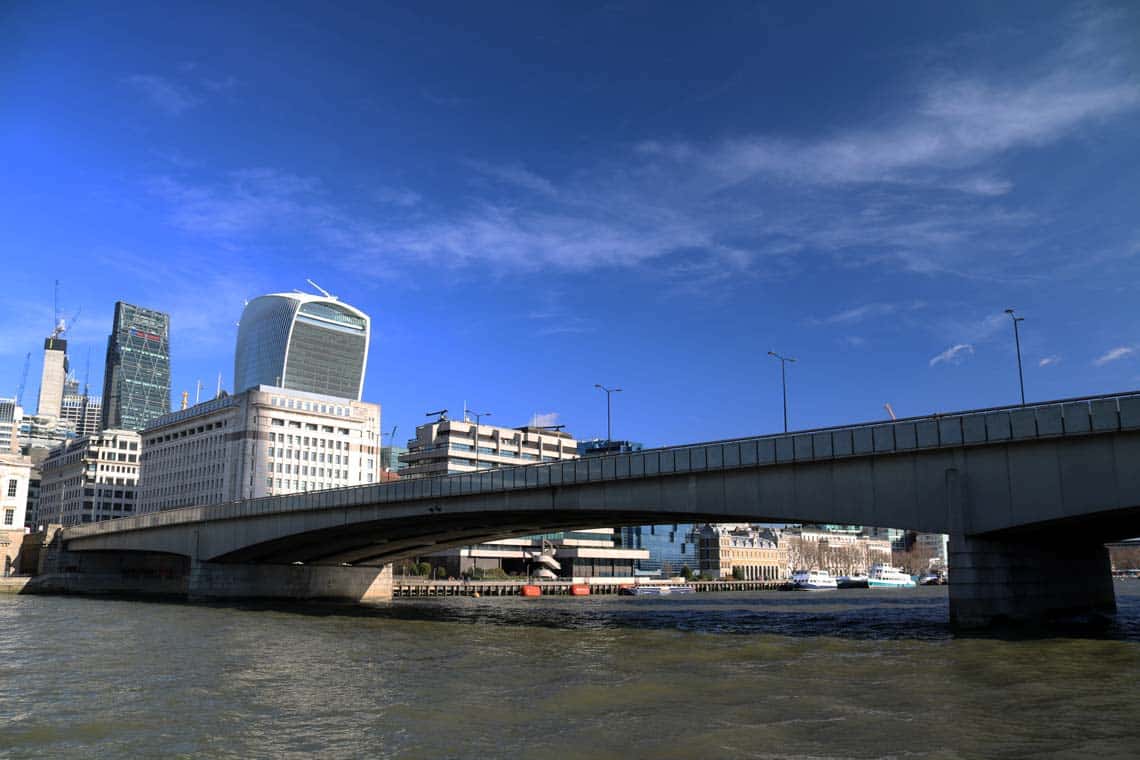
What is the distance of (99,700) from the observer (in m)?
26.6

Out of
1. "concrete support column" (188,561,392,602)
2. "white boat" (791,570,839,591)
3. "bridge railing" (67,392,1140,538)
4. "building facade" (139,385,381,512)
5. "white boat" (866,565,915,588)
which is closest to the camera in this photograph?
"bridge railing" (67,392,1140,538)

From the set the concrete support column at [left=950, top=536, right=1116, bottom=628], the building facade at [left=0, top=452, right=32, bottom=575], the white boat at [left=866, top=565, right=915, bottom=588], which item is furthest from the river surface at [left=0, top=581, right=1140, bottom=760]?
the white boat at [left=866, top=565, right=915, bottom=588]

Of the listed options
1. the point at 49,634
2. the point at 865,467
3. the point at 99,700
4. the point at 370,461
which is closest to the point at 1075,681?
the point at 865,467

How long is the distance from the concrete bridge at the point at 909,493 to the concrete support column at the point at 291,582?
15.2 metres

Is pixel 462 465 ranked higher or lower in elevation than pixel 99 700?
higher

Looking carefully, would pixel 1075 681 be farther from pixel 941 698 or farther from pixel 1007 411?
pixel 1007 411

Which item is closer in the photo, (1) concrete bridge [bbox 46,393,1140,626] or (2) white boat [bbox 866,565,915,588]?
(1) concrete bridge [bbox 46,393,1140,626]

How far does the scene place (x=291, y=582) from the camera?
95.8m

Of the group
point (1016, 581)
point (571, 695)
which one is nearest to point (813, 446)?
A: point (1016, 581)

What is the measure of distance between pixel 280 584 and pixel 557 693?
244ft

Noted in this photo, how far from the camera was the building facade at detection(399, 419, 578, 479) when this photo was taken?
558 ft

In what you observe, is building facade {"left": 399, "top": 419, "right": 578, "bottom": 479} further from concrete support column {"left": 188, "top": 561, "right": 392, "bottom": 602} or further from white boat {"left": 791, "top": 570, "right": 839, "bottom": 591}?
concrete support column {"left": 188, "top": 561, "right": 392, "bottom": 602}

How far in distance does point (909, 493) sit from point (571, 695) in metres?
24.1

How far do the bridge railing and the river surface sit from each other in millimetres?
8981
